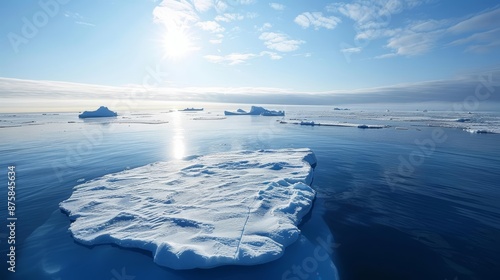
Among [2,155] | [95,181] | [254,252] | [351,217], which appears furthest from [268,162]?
[2,155]

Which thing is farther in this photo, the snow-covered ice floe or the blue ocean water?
the snow-covered ice floe

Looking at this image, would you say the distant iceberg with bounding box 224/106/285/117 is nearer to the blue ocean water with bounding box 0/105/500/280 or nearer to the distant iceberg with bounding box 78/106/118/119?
the distant iceberg with bounding box 78/106/118/119

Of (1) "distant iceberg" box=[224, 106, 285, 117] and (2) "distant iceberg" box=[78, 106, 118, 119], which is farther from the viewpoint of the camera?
(1) "distant iceberg" box=[224, 106, 285, 117]

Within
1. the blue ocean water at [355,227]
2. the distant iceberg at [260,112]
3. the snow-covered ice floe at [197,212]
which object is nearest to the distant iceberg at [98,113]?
the distant iceberg at [260,112]

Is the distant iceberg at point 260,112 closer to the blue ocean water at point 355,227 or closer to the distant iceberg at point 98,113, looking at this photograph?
the distant iceberg at point 98,113

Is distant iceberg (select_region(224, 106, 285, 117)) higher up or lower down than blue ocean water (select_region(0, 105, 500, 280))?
higher up

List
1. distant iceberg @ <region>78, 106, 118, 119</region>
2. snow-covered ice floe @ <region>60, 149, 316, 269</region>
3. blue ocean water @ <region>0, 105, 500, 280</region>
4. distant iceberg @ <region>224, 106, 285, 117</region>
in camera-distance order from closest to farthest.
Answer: blue ocean water @ <region>0, 105, 500, 280</region> < snow-covered ice floe @ <region>60, 149, 316, 269</region> < distant iceberg @ <region>78, 106, 118, 119</region> < distant iceberg @ <region>224, 106, 285, 117</region>

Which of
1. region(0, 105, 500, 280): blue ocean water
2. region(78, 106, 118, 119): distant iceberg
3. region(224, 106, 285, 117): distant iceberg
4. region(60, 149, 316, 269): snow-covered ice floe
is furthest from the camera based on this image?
region(224, 106, 285, 117): distant iceberg

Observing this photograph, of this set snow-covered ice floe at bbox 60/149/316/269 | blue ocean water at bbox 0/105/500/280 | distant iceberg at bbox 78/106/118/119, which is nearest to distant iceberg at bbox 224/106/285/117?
distant iceberg at bbox 78/106/118/119

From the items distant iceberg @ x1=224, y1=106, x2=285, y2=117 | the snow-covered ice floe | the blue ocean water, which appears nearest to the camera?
the blue ocean water

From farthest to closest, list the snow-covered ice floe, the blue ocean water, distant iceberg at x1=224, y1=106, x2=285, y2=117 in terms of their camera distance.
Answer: distant iceberg at x1=224, y1=106, x2=285, y2=117 < the snow-covered ice floe < the blue ocean water
